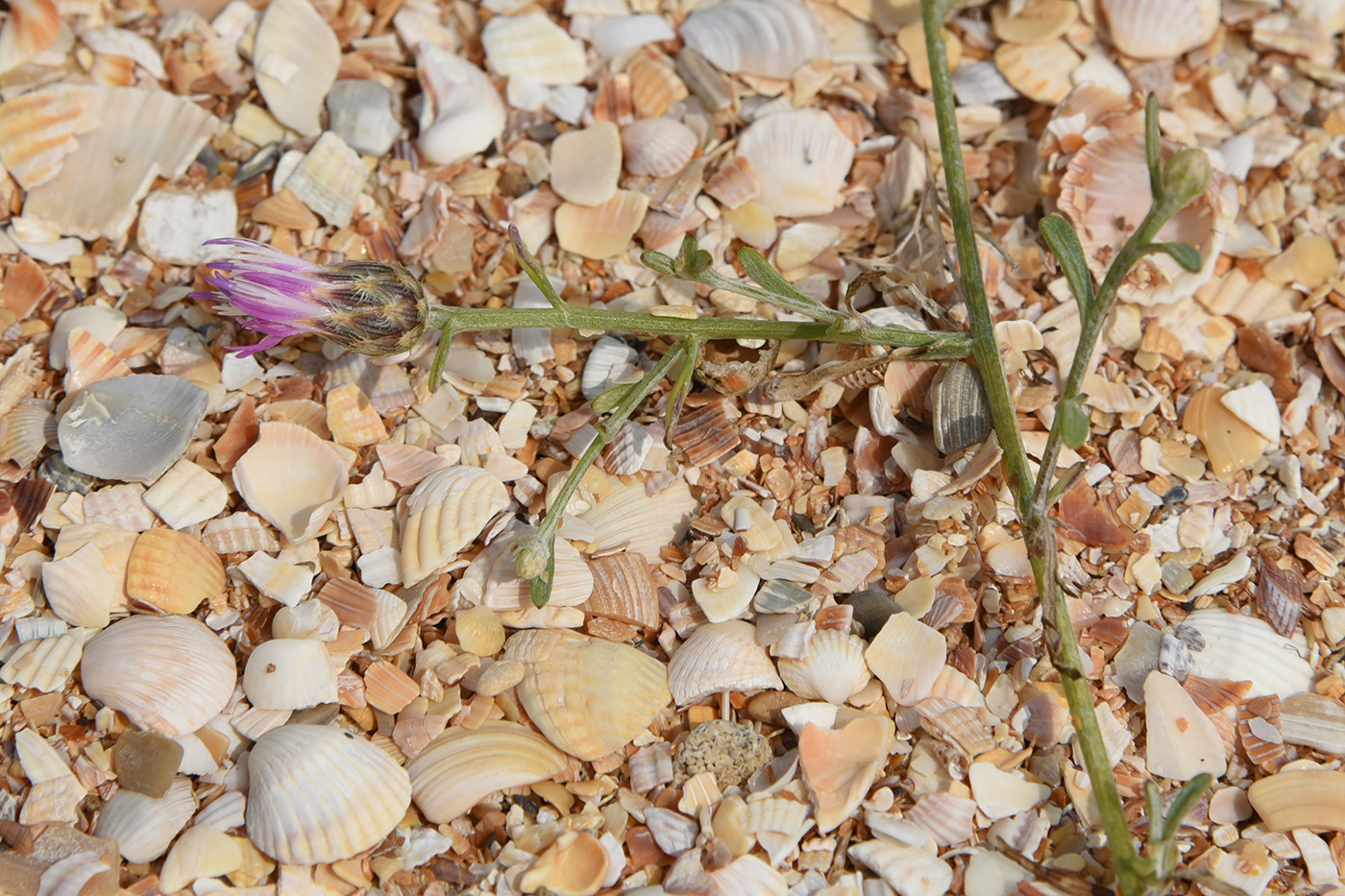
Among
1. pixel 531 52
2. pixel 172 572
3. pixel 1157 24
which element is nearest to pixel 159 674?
pixel 172 572

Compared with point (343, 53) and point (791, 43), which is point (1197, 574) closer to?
point (791, 43)

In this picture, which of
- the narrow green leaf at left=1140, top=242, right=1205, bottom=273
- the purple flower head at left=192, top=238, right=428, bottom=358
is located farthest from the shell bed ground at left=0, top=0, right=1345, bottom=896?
the narrow green leaf at left=1140, top=242, right=1205, bottom=273

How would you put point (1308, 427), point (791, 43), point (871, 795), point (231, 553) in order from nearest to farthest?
1. point (871, 795)
2. point (231, 553)
3. point (1308, 427)
4. point (791, 43)

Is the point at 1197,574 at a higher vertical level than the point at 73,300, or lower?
lower

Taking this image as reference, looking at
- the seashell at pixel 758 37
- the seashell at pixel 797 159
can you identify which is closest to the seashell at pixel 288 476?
the seashell at pixel 797 159

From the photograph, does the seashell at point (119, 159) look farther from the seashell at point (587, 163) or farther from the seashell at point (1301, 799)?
the seashell at point (1301, 799)

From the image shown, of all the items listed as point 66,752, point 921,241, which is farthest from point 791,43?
point 66,752
